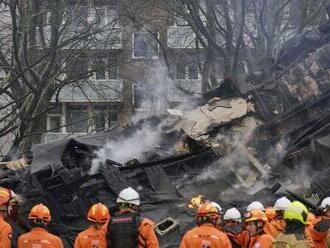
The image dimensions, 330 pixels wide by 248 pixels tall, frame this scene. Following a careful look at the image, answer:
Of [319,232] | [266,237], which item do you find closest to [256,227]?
[266,237]

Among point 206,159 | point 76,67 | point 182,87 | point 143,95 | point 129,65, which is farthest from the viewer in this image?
point 129,65

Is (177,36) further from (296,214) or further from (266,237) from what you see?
(296,214)

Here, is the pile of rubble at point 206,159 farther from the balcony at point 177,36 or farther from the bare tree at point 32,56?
the balcony at point 177,36

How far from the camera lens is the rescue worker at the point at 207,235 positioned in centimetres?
638

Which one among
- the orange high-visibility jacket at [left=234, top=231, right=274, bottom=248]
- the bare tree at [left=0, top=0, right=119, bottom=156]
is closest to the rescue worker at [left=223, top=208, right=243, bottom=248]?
the orange high-visibility jacket at [left=234, top=231, right=274, bottom=248]

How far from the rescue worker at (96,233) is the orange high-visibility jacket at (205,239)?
1.01m

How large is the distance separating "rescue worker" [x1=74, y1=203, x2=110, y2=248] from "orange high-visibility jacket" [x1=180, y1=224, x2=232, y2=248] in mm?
1012

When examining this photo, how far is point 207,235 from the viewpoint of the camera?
6.41 metres

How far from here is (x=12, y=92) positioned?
17594mm

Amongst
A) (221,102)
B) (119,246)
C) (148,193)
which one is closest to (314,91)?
(221,102)

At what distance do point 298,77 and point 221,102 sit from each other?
1.67 m

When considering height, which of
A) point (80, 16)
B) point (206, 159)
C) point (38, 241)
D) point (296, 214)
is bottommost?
point (38, 241)

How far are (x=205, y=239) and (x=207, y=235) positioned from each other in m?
0.05

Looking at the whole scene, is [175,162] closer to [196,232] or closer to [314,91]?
[314,91]
